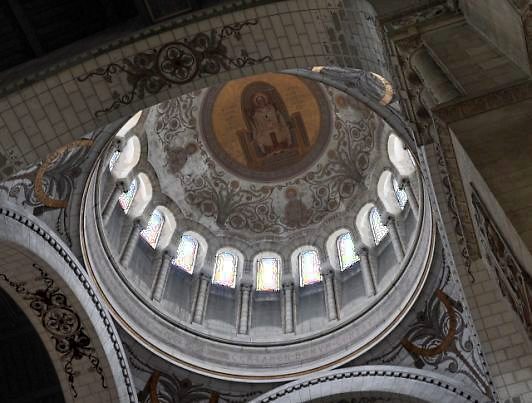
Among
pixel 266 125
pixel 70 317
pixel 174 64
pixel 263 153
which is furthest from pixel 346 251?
pixel 174 64

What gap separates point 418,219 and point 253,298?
174 inches

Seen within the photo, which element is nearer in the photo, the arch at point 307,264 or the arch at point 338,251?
the arch at point 338,251

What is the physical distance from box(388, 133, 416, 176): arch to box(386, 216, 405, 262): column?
1.05 meters

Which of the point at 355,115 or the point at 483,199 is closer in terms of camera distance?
the point at 483,199

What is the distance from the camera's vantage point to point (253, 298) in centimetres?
1589

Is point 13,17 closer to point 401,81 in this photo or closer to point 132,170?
point 401,81

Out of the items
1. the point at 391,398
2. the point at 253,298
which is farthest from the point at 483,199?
the point at 253,298

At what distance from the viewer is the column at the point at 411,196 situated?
45.1 ft

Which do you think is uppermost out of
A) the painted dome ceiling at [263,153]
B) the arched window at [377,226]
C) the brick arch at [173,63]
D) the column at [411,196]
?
the painted dome ceiling at [263,153]

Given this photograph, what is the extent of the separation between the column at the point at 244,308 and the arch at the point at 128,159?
3.61 m

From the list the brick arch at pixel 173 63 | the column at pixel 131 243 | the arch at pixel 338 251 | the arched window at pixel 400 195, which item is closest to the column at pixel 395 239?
the arched window at pixel 400 195

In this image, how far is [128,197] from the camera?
50.5 ft

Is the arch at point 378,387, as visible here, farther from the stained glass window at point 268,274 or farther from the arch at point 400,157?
the arch at point 400,157

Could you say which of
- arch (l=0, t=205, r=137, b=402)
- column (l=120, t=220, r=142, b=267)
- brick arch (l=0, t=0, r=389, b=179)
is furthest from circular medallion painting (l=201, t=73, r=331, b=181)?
brick arch (l=0, t=0, r=389, b=179)
